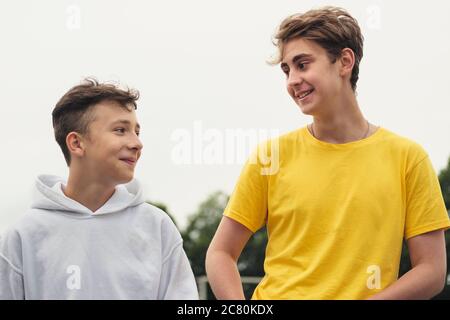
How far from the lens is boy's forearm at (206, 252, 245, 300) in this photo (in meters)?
4.49

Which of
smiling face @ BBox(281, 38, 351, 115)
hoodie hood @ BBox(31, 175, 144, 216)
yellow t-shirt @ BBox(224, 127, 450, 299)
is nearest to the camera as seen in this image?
yellow t-shirt @ BBox(224, 127, 450, 299)

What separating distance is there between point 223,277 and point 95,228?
85cm

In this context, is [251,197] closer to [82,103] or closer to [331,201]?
[331,201]

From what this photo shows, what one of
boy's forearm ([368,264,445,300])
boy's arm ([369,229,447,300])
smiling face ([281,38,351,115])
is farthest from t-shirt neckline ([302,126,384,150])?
boy's forearm ([368,264,445,300])

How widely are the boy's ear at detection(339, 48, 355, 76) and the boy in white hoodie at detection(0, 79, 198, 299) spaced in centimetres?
124

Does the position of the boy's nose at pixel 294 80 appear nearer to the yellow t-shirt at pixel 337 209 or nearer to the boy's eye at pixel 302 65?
the boy's eye at pixel 302 65

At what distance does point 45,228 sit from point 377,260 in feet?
6.31

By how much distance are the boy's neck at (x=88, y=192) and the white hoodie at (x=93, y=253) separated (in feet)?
0.14

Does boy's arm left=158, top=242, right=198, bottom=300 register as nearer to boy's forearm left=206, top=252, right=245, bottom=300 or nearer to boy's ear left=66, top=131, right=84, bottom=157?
boy's forearm left=206, top=252, right=245, bottom=300

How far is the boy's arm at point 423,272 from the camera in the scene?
4.29m

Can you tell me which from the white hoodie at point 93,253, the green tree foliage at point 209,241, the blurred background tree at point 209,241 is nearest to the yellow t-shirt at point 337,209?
the white hoodie at point 93,253
